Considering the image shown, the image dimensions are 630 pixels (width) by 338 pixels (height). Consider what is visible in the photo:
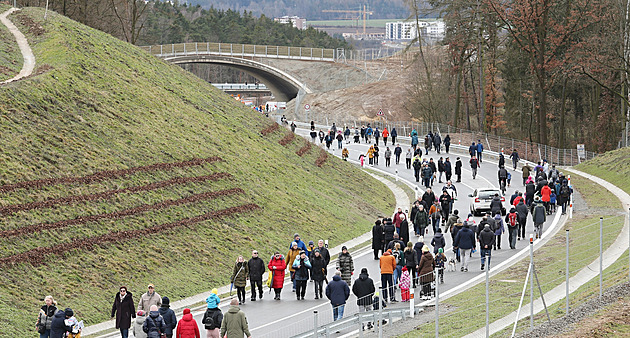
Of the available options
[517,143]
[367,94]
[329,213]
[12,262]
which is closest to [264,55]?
[367,94]

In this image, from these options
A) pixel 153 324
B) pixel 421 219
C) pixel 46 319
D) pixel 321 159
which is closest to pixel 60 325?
pixel 46 319

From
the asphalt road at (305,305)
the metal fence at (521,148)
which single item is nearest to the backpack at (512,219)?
the asphalt road at (305,305)

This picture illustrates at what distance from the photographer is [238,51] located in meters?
101

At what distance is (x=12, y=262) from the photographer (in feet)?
73.3

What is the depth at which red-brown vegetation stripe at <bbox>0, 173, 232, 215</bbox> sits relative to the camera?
962 inches

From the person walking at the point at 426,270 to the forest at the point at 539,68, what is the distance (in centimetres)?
3030

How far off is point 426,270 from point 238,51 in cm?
8312

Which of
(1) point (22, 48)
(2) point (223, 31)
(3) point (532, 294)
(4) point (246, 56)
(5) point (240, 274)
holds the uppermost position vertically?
(2) point (223, 31)

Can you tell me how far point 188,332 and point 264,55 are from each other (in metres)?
88.5

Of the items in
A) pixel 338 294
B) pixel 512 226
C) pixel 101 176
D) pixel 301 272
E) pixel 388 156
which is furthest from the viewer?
pixel 388 156

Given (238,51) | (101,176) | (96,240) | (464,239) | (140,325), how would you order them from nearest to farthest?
(140,325) → (464,239) → (96,240) → (101,176) → (238,51)

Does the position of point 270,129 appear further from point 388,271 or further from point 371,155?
point 388,271

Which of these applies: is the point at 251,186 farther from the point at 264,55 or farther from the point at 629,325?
the point at 264,55

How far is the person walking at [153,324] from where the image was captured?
54.3 feet
